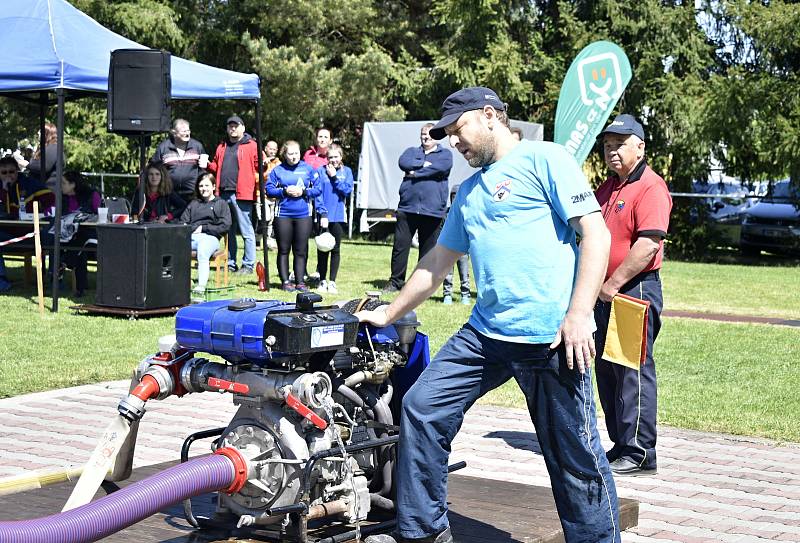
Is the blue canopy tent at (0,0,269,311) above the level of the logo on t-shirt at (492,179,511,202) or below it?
above

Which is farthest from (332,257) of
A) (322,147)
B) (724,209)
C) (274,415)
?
(724,209)

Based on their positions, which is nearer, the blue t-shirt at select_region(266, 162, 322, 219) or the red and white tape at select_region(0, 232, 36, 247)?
the red and white tape at select_region(0, 232, 36, 247)

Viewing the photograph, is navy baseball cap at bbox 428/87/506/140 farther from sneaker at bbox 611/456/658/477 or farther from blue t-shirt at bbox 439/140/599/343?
sneaker at bbox 611/456/658/477

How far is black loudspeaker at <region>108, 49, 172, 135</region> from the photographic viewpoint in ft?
43.8

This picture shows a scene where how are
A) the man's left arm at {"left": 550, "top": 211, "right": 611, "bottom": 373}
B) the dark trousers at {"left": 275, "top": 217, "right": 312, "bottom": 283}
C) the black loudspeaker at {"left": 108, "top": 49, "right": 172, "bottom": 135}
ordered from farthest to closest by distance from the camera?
the dark trousers at {"left": 275, "top": 217, "right": 312, "bottom": 283} → the black loudspeaker at {"left": 108, "top": 49, "right": 172, "bottom": 135} → the man's left arm at {"left": 550, "top": 211, "right": 611, "bottom": 373}

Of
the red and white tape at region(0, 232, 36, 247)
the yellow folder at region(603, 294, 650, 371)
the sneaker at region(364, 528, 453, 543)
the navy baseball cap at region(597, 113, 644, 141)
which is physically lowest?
the red and white tape at region(0, 232, 36, 247)

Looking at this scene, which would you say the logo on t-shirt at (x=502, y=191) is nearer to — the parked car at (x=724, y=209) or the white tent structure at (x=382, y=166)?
the white tent structure at (x=382, y=166)

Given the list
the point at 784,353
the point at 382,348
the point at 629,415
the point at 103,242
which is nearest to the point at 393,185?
the point at 103,242

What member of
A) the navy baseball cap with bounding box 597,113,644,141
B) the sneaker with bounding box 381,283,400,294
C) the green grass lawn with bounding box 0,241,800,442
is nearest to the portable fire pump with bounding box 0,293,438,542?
the navy baseball cap with bounding box 597,113,644,141

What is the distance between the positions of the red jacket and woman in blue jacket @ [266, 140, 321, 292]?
255cm

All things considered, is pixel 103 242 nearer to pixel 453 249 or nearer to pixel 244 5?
pixel 453 249

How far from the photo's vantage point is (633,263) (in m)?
6.51

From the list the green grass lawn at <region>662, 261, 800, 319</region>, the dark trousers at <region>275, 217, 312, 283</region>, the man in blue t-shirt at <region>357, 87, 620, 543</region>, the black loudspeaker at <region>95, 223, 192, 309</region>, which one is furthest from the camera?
the dark trousers at <region>275, 217, 312, 283</region>

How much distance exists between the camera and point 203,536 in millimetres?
4785
